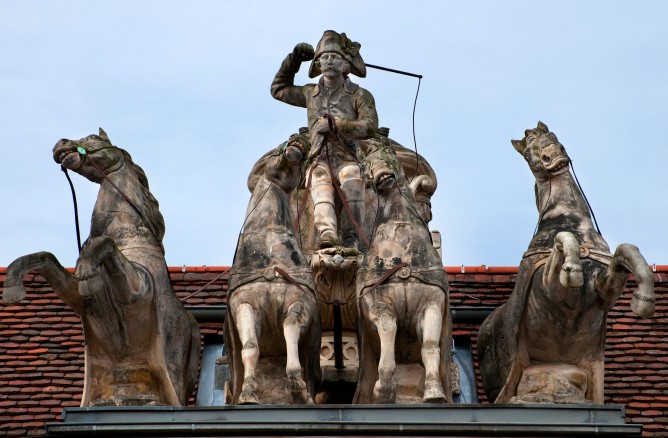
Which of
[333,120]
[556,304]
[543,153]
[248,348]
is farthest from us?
[333,120]

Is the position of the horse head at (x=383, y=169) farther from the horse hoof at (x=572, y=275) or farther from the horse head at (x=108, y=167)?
the horse head at (x=108, y=167)

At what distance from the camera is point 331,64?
88.7 feet

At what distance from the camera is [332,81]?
89.0 feet

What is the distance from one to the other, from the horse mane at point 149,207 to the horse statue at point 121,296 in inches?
0.7

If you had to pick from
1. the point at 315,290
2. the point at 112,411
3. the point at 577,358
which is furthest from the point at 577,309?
the point at 112,411

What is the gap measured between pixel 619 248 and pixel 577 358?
1.32m

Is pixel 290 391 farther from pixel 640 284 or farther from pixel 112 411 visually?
pixel 640 284

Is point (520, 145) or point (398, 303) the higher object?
point (520, 145)

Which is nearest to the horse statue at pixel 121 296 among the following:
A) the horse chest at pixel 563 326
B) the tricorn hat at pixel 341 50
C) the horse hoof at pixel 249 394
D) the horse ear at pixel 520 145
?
the horse hoof at pixel 249 394

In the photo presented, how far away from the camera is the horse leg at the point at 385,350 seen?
23.4 m

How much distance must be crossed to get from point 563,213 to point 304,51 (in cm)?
388

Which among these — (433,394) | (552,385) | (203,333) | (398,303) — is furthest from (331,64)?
(433,394)

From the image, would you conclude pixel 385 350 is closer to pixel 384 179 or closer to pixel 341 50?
pixel 384 179

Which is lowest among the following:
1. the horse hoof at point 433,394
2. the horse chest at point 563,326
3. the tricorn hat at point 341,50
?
the horse hoof at point 433,394
